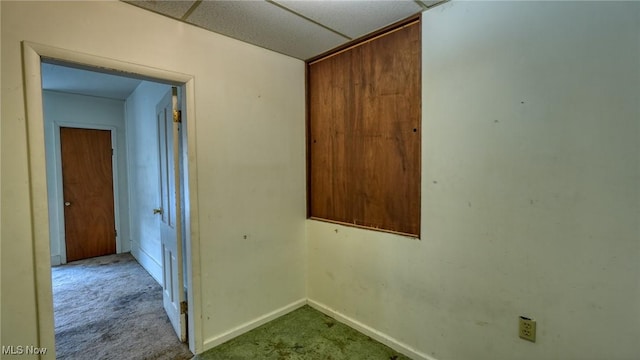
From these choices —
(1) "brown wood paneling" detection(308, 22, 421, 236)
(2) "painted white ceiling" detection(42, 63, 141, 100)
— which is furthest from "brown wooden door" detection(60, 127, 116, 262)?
(1) "brown wood paneling" detection(308, 22, 421, 236)

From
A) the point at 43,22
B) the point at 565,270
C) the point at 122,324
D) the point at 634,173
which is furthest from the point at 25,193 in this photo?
the point at 634,173

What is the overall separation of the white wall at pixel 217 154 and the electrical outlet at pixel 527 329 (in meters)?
1.74

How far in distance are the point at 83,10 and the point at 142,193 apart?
9.70ft

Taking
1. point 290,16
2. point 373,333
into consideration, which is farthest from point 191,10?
point 373,333

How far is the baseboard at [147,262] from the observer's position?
3386 millimetres

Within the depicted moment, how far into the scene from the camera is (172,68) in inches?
73.4

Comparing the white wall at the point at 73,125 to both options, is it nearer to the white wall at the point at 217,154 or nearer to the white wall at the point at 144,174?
the white wall at the point at 144,174

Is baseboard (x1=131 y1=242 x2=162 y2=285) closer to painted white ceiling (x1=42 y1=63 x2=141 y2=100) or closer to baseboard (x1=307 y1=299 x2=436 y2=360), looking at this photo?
baseboard (x1=307 y1=299 x2=436 y2=360)

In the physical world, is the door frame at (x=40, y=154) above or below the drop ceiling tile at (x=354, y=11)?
below

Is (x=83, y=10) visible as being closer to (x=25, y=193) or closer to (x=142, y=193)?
(x=25, y=193)

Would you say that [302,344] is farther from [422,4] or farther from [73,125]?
[73,125]

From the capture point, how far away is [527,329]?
4.87 feet

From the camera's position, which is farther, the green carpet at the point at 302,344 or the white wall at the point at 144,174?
the white wall at the point at 144,174

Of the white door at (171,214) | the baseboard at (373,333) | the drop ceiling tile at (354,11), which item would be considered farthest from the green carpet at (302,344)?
the drop ceiling tile at (354,11)
